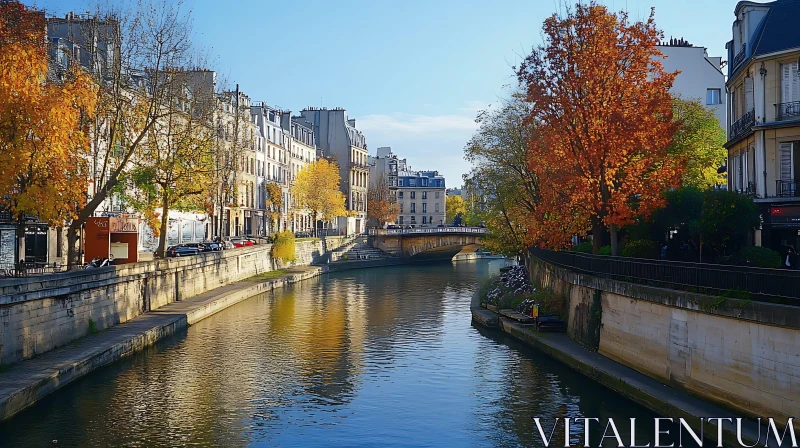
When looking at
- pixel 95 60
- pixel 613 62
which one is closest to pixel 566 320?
pixel 613 62

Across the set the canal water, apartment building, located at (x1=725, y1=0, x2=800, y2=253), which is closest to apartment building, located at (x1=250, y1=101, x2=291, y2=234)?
the canal water

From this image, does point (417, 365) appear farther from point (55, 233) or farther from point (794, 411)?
point (55, 233)

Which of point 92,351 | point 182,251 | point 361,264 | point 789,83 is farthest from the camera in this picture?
point 361,264

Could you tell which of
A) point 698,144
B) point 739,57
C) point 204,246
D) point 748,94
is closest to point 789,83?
point 748,94

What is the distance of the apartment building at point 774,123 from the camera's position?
3316 cm

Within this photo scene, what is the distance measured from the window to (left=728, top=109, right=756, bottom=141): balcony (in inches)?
900

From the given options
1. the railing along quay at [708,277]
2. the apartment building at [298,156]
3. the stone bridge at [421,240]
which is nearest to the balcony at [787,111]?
the railing along quay at [708,277]

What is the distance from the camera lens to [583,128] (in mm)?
35469

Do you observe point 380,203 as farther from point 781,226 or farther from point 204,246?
point 781,226

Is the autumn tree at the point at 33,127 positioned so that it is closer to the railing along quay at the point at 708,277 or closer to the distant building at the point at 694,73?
the railing along quay at the point at 708,277

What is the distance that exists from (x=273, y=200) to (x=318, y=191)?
6.33 metres

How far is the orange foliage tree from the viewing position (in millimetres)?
34094

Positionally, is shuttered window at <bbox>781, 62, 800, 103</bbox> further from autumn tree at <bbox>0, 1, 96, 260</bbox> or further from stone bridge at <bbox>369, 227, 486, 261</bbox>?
stone bridge at <bbox>369, 227, 486, 261</bbox>

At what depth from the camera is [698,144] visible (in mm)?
47375
